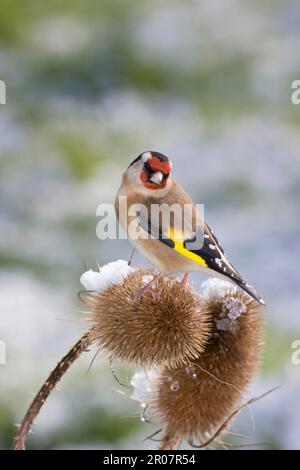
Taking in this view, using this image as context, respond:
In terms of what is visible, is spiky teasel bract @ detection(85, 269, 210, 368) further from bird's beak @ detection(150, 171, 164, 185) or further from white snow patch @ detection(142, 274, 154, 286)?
bird's beak @ detection(150, 171, 164, 185)

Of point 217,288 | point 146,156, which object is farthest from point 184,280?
point 146,156

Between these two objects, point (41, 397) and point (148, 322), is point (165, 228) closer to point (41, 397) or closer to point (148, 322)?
point (148, 322)

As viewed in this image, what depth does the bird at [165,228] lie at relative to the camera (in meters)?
0.81

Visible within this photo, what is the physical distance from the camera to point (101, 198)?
→ 11.8 feet

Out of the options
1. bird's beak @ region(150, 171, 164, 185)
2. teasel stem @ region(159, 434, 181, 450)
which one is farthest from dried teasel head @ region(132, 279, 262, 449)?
bird's beak @ region(150, 171, 164, 185)

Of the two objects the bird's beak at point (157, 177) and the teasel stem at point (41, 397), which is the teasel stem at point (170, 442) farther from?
Result: the bird's beak at point (157, 177)

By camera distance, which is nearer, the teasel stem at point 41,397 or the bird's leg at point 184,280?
the teasel stem at point 41,397

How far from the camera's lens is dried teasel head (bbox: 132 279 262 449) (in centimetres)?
87

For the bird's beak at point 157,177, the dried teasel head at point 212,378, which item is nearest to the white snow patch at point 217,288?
the dried teasel head at point 212,378

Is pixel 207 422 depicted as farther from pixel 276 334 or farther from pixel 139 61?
pixel 139 61

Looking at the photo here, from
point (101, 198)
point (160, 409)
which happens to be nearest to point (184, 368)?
point (160, 409)

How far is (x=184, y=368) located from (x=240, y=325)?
95 millimetres

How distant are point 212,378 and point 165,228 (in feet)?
0.63

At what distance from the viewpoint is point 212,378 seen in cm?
91
